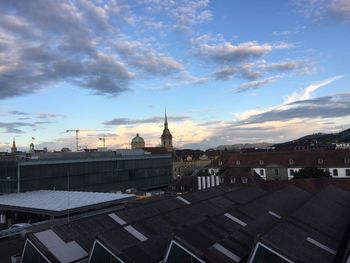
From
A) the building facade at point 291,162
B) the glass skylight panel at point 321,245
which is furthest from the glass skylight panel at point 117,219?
the building facade at point 291,162

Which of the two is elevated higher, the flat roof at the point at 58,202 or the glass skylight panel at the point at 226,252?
the flat roof at the point at 58,202

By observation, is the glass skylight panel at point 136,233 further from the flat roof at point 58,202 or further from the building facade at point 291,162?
the building facade at point 291,162

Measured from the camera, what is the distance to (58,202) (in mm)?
58562

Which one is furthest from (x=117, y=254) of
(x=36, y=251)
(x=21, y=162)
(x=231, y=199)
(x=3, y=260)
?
(x=21, y=162)

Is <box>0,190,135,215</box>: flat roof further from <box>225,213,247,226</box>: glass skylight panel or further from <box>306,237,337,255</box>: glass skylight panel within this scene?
<box>306,237,337,255</box>: glass skylight panel

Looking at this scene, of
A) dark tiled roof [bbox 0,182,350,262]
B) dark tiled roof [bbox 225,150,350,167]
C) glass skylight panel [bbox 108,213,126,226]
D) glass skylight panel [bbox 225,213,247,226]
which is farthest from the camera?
dark tiled roof [bbox 225,150,350,167]

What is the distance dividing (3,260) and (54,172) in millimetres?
53470

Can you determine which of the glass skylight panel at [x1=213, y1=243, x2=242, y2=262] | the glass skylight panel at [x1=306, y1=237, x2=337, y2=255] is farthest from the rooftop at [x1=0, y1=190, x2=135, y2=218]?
the glass skylight panel at [x1=306, y1=237, x2=337, y2=255]

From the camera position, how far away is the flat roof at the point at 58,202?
177 ft

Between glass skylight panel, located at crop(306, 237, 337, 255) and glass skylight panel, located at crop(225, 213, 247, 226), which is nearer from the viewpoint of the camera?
Result: glass skylight panel, located at crop(306, 237, 337, 255)

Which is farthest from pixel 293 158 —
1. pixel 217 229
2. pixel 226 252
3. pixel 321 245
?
pixel 226 252

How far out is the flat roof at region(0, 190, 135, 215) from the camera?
54.0m

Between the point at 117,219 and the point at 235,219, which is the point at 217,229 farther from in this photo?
the point at 117,219

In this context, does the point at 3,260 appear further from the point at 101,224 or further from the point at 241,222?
the point at 241,222
